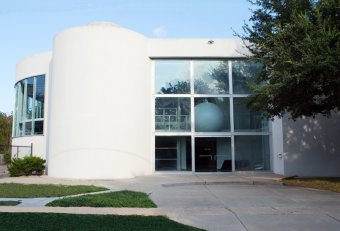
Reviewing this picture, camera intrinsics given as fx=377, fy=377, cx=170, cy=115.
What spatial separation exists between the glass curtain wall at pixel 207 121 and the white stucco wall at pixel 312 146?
5.50 ft

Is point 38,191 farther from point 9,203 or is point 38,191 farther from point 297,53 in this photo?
point 297,53

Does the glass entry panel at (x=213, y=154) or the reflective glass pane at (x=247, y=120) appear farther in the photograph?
the reflective glass pane at (x=247, y=120)

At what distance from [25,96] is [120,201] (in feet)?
50.5

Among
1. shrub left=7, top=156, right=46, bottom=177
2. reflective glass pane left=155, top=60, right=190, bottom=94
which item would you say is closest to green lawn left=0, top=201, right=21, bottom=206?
shrub left=7, top=156, right=46, bottom=177

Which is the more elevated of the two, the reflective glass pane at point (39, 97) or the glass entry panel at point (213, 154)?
the reflective glass pane at point (39, 97)

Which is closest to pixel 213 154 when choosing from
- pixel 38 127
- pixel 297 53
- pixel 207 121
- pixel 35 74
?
pixel 207 121

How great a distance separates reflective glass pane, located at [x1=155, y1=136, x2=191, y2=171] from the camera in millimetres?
20312

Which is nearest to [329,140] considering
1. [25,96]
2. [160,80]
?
[160,80]

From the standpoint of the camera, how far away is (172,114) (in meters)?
20.6

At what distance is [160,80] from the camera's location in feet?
68.8

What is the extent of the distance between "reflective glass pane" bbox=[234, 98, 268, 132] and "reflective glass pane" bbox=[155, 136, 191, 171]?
289cm

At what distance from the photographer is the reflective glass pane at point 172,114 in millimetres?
20438

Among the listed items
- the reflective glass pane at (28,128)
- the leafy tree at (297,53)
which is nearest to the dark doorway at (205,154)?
the leafy tree at (297,53)

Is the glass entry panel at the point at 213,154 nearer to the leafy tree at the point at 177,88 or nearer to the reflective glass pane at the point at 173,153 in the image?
the reflective glass pane at the point at 173,153
